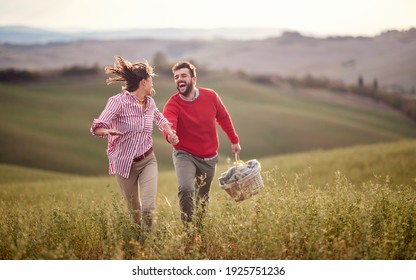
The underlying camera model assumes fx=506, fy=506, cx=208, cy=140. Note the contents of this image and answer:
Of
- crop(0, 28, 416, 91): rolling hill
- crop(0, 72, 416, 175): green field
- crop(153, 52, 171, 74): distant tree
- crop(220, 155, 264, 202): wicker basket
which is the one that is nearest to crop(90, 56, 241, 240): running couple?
crop(220, 155, 264, 202): wicker basket

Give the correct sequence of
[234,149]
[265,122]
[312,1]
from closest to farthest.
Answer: [234,149] < [312,1] < [265,122]

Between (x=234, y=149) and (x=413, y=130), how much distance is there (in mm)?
33629

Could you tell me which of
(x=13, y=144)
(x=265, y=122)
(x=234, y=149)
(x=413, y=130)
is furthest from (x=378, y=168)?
(x=265, y=122)

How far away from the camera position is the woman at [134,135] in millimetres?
5836

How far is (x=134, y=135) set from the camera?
5980mm

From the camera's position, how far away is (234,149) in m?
6.90

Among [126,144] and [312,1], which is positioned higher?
[312,1]

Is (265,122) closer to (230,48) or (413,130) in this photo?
(413,130)

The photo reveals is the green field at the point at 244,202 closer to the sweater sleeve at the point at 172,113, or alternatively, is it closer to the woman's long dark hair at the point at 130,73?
the sweater sleeve at the point at 172,113

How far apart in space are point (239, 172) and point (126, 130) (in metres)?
1.49

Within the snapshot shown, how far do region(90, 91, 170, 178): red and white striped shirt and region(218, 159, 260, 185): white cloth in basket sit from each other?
1086 millimetres

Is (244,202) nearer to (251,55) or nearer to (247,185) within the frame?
(247,185)

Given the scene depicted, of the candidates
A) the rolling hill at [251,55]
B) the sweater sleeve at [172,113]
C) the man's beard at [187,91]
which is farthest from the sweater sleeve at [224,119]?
the rolling hill at [251,55]

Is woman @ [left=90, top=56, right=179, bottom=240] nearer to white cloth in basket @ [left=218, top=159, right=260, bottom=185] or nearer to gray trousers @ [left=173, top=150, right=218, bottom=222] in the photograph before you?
→ gray trousers @ [left=173, top=150, right=218, bottom=222]
